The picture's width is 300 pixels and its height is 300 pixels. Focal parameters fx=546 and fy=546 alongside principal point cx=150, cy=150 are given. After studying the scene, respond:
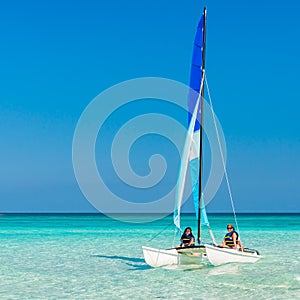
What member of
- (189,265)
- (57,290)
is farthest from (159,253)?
(57,290)

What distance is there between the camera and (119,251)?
24.2 m

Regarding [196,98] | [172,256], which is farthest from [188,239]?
[196,98]

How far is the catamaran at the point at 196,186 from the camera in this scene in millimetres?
15648

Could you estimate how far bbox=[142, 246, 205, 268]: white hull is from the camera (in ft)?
51.4

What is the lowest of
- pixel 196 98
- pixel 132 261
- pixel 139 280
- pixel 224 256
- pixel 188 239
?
pixel 139 280

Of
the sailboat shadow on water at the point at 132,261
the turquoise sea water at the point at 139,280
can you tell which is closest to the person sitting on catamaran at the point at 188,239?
the turquoise sea water at the point at 139,280

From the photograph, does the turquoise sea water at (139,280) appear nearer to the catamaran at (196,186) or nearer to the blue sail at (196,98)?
the catamaran at (196,186)

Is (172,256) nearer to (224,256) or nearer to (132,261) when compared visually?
(224,256)

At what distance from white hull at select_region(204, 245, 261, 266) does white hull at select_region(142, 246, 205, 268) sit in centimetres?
31

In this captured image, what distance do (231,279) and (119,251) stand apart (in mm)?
10365

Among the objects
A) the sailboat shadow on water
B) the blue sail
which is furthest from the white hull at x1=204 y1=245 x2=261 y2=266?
the sailboat shadow on water

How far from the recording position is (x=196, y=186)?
1653 centimetres

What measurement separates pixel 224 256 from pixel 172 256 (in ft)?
4.88

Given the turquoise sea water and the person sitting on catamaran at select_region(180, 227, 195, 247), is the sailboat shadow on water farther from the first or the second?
the person sitting on catamaran at select_region(180, 227, 195, 247)
